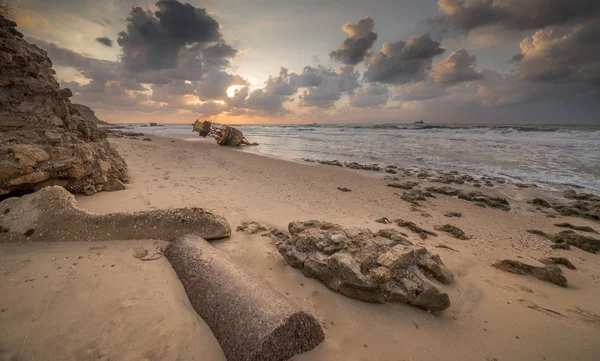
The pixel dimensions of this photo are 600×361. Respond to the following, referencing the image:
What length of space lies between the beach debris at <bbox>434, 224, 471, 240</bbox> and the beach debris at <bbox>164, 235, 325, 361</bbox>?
4.41 meters

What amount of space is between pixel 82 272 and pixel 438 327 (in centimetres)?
410

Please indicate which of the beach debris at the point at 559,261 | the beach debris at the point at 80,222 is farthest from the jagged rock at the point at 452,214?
the beach debris at the point at 80,222

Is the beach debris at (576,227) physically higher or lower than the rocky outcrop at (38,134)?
lower

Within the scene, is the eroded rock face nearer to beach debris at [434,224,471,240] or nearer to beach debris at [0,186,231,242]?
beach debris at [0,186,231,242]

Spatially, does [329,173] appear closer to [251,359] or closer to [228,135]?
[251,359]

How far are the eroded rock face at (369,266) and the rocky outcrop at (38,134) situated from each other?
4.69 meters

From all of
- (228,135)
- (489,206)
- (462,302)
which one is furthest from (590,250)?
(228,135)

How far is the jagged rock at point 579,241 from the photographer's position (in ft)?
15.6

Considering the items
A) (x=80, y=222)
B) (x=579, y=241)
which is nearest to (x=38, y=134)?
(x=80, y=222)

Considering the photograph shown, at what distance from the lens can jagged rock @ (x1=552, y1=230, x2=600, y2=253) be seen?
15.6ft

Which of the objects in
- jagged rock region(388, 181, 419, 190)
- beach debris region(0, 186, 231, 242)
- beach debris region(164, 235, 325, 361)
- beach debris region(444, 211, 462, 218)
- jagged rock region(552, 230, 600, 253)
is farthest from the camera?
jagged rock region(388, 181, 419, 190)

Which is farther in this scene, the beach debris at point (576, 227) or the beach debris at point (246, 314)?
the beach debris at point (576, 227)

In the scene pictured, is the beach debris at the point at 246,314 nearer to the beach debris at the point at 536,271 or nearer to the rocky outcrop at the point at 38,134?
the beach debris at the point at 536,271

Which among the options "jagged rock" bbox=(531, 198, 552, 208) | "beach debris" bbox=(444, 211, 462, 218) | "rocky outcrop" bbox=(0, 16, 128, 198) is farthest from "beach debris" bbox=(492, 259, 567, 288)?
"rocky outcrop" bbox=(0, 16, 128, 198)
